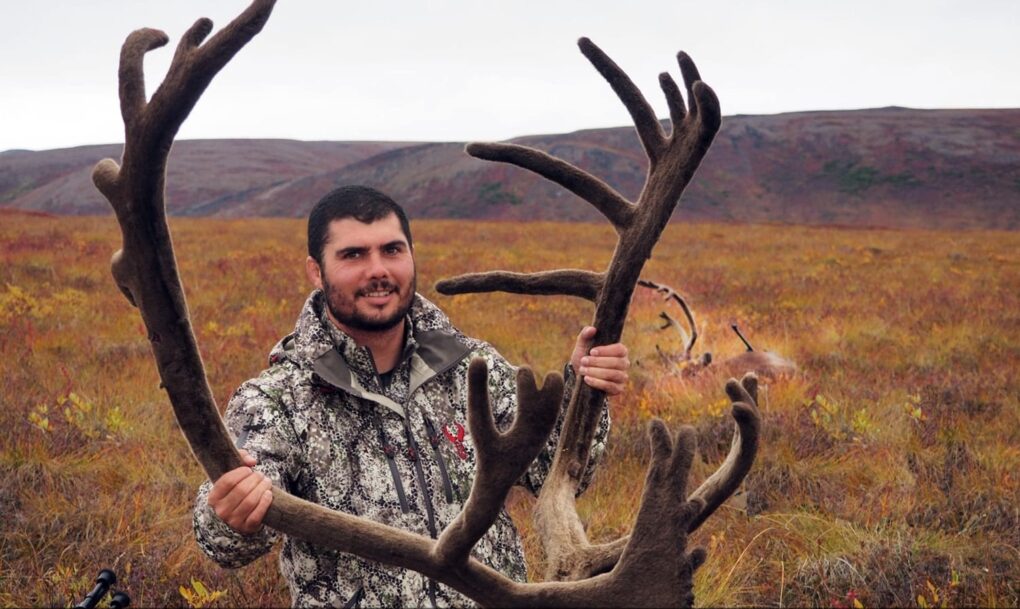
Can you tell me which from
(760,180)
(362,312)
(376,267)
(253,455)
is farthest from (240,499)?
(760,180)

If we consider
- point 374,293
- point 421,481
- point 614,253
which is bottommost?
point 421,481

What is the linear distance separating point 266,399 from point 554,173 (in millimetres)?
1180

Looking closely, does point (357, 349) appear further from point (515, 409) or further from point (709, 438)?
point (709, 438)

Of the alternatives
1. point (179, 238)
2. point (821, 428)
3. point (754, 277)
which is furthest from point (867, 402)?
point (179, 238)

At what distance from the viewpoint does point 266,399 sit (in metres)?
2.63

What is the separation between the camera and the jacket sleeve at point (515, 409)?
300cm

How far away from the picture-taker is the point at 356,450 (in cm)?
274

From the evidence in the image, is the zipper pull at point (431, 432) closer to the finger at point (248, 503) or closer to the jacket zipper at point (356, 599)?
the jacket zipper at point (356, 599)

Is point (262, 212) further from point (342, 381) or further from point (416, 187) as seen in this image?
point (342, 381)

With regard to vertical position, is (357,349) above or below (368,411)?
above

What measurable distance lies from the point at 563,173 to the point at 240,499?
1.38 metres

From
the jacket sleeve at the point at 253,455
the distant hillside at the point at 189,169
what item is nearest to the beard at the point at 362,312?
the jacket sleeve at the point at 253,455

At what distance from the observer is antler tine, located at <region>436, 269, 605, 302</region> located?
A: 2680 millimetres

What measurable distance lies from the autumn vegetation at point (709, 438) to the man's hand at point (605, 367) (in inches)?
61.8
